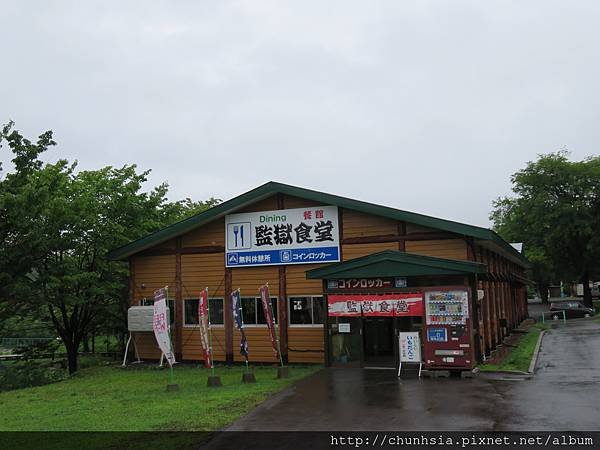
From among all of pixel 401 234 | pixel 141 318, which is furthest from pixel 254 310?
pixel 401 234

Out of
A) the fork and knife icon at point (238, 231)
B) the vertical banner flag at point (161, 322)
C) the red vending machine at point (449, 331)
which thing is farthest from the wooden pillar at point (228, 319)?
the red vending machine at point (449, 331)

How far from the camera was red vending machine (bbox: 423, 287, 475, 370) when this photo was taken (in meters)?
13.9

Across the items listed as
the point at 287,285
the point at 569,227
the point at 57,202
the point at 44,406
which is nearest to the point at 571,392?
the point at 287,285

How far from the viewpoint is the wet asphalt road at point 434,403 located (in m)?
9.16

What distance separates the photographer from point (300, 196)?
18281mm

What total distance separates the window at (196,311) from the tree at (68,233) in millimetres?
3407

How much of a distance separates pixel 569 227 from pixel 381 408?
126 feet

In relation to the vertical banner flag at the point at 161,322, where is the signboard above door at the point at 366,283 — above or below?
above

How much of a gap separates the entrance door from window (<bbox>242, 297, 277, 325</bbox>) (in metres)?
3.87

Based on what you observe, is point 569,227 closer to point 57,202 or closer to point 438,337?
point 438,337

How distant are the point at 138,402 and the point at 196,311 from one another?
7433 mm

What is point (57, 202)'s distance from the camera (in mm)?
17859

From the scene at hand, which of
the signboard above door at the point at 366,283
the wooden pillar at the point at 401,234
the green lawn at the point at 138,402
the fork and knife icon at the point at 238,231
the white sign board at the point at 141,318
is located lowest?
the green lawn at the point at 138,402

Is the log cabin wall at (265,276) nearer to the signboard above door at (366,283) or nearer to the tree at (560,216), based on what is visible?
the signboard above door at (366,283)
